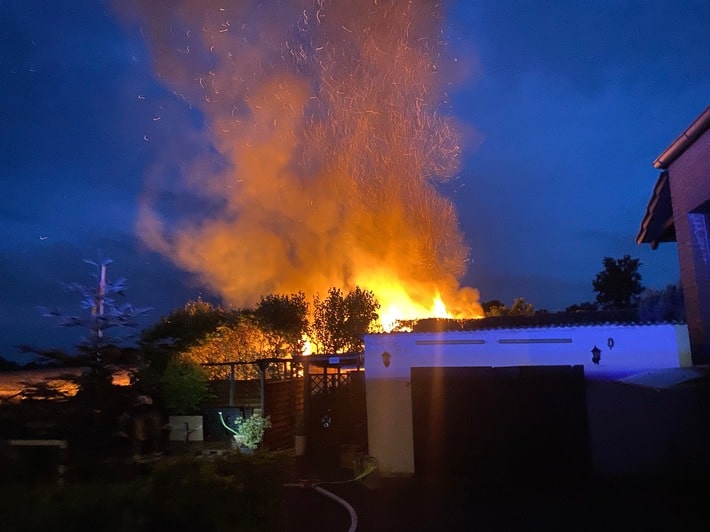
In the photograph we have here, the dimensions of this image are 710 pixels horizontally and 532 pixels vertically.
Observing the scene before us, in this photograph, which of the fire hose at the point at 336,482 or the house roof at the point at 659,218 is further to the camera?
the house roof at the point at 659,218

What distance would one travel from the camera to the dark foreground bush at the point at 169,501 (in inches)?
154

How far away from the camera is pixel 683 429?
11773 millimetres

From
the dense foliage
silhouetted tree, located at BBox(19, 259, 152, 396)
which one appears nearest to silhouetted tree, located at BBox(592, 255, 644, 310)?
the dense foliage

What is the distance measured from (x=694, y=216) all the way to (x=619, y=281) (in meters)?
30.5

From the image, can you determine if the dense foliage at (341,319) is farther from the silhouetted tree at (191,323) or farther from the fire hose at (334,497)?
the fire hose at (334,497)

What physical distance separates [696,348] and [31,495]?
11748 mm

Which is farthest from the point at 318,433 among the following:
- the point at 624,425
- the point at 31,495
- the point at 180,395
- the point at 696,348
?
the point at 31,495

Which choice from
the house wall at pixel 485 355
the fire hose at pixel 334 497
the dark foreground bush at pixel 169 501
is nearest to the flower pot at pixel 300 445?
the house wall at pixel 485 355

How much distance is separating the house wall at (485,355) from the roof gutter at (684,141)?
3493 mm

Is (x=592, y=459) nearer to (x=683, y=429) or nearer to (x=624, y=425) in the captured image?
(x=624, y=425)

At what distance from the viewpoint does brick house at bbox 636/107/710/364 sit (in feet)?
36.7

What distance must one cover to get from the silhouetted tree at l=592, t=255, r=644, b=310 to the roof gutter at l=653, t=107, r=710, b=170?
28550 millimetres

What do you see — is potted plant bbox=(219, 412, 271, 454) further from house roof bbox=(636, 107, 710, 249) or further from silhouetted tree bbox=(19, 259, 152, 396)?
house roof bbox=(636, 107, 710, 249)

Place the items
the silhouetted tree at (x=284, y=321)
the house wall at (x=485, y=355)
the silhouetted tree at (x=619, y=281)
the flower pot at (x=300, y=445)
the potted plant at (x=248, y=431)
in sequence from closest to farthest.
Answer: the house wall at (x=485, y=355) < the potted plant at (x=248, y=431) < the flower pot at (x=300, y=445) < the silhouetted tree at (x=284, y=321) < the silhouetted tree at (x=619, y=281)
